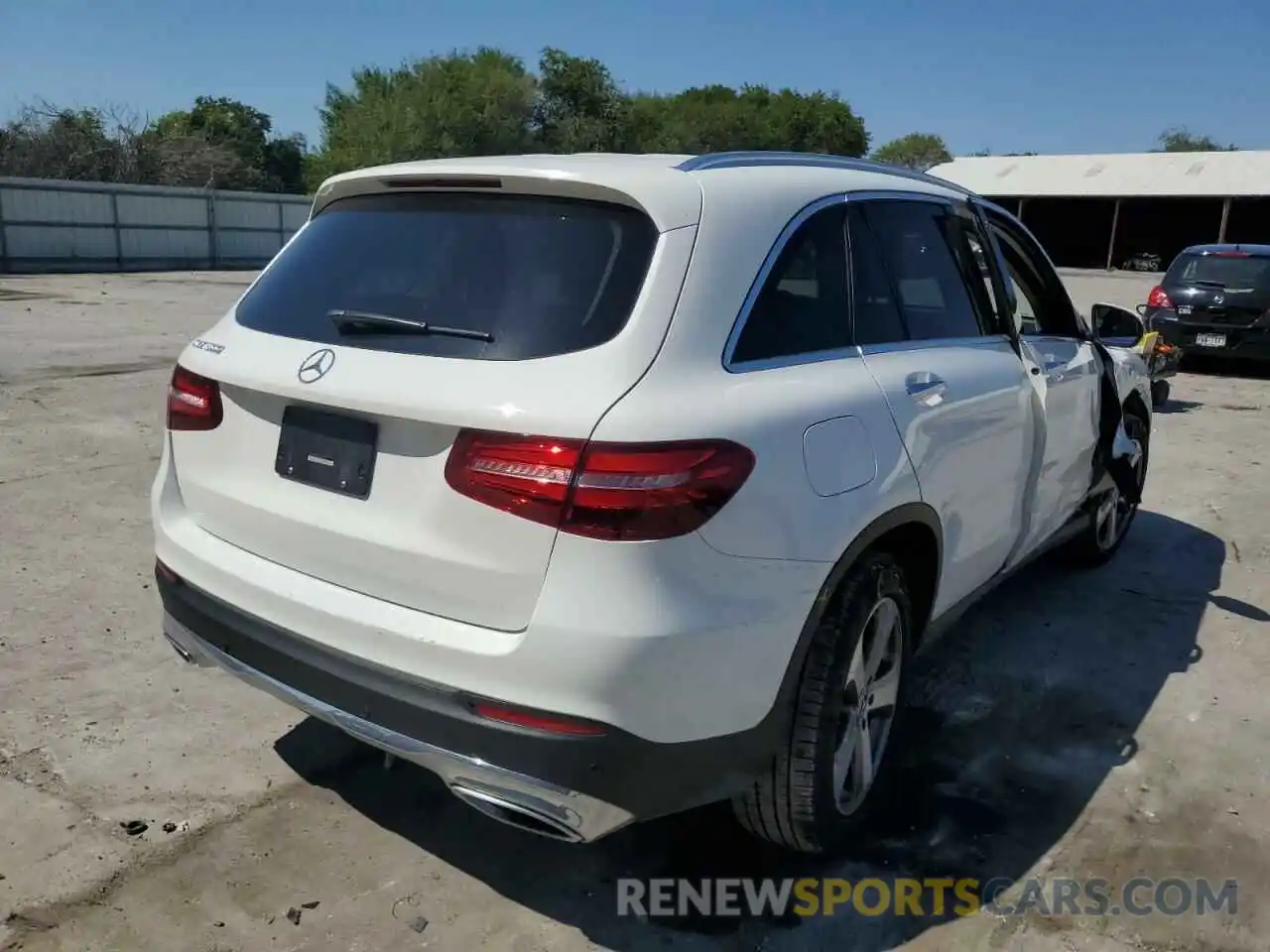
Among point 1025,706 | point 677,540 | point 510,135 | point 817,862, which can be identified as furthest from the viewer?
point 510,135

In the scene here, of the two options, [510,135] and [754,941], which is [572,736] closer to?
[754,941]

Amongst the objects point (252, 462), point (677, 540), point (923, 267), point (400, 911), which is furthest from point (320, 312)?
point (923, 267)

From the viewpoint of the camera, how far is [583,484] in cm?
218

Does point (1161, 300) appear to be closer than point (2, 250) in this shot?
Yes

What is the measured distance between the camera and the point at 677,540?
2.21m

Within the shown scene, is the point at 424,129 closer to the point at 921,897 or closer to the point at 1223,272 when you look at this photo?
the point at 1223,272

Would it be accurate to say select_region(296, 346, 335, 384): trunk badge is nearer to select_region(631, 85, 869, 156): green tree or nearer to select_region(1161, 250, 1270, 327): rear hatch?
select_region(1161, 250, 1270, 327): rear hatch

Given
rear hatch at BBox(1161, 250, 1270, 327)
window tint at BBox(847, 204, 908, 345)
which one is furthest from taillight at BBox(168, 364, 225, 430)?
rear hatch at BBox(1161, 250, 1270, 327)

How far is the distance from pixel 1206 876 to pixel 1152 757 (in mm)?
690

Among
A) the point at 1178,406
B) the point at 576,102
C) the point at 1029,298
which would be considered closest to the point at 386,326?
the point at 1029,298

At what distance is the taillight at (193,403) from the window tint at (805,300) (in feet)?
4.57

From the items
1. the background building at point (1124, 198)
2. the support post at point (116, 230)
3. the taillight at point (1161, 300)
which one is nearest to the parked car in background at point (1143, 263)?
the background building at point (1124, 198)

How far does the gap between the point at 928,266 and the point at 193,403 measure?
2.30m

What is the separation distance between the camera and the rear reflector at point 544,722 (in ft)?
7.27
